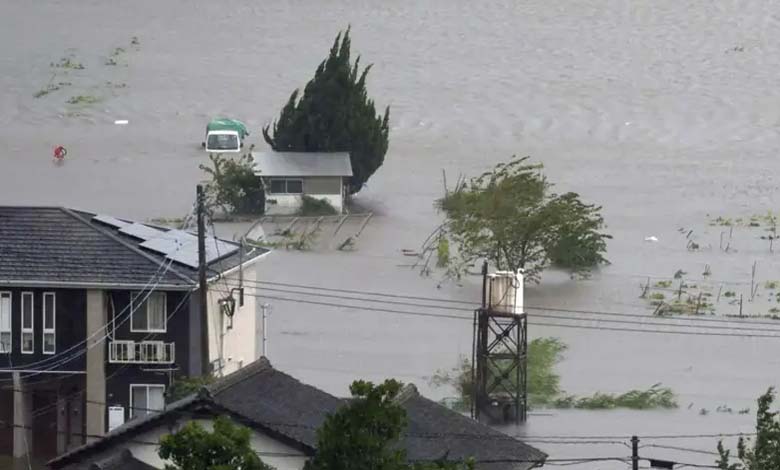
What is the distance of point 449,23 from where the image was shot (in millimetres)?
51312

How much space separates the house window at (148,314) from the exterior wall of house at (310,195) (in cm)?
1473

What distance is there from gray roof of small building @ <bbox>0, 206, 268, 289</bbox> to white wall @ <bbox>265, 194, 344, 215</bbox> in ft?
44.4

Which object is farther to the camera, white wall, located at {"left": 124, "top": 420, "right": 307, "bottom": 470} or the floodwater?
the floodwater

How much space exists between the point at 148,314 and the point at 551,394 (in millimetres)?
5751

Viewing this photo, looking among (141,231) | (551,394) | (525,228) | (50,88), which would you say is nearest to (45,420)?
(141,231)

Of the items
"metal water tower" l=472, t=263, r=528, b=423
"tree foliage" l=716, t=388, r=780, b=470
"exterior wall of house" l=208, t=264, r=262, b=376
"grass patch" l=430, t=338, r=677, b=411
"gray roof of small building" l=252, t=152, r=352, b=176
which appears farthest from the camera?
"gray roof of small building" l=252, t=152, r=352, b=176

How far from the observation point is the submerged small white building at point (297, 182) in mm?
32250

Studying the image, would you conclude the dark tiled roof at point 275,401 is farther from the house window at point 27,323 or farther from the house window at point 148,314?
the house window at point 27,323

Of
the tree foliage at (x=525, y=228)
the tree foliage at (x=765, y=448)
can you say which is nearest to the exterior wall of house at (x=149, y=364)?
the tree foliage at (x=765, y=448)

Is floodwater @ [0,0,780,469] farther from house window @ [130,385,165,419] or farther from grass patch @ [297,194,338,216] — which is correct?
house window @ [130,385,165,419]

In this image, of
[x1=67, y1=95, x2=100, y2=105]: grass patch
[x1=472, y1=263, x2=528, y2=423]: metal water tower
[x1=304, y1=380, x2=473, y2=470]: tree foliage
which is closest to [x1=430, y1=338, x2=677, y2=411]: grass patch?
[x1=472, y1=263, x2=528, y2=423]: metal water tower

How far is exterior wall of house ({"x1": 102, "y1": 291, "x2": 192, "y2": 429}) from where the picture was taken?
17250 mm

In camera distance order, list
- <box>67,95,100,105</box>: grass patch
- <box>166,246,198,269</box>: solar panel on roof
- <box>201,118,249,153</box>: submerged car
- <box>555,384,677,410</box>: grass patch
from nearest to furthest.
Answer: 1. <box>166,246,198,269</box>: solar panel on roof
2. <box>555,384,677,410</box>: grass patch
3. <box>201,118,249,153</box>: submerged car
4. <box>67,95,100,105</box>: grass patch

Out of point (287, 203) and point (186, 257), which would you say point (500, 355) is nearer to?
point (186, 257)
